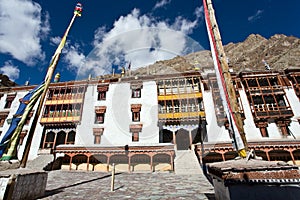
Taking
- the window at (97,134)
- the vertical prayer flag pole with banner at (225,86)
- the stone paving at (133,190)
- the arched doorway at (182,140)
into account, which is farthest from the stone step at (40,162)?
the vertical prayer flag pole with banner at (225,86)

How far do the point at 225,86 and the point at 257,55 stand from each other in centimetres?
7510

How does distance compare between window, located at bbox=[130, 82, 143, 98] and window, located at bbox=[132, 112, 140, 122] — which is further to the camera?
window, located at bbox=[130, 82, 143, 98]

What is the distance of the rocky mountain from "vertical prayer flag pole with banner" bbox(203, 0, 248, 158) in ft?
87.9

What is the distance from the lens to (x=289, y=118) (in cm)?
2072

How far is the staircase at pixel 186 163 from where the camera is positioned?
49.6 ft

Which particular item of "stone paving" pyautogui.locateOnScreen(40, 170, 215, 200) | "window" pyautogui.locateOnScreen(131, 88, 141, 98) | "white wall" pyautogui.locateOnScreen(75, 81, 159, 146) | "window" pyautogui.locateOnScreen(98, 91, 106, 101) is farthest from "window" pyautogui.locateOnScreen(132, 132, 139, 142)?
"stone paving" pyautogui.locateOnScreen(40, 170, 215, 200)

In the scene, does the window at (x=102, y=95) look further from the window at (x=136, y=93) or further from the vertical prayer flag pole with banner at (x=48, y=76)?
the vertical prayer flag pole with banner at (x=48, y=76)

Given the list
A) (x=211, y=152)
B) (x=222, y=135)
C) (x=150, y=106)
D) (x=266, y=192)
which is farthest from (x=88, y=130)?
(x=266, y=192)

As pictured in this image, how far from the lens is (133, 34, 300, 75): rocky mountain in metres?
49.6

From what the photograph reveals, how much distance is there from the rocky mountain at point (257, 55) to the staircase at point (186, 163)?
59.6 feet

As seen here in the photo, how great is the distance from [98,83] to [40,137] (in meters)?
10.9

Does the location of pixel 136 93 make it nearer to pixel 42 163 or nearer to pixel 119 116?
pixel 119 116

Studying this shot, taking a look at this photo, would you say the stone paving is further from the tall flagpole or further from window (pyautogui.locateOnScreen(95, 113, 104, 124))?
window (pyautogui.locateOnScreen(95, 113, 104, 124))

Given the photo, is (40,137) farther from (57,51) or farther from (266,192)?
(266,192)
